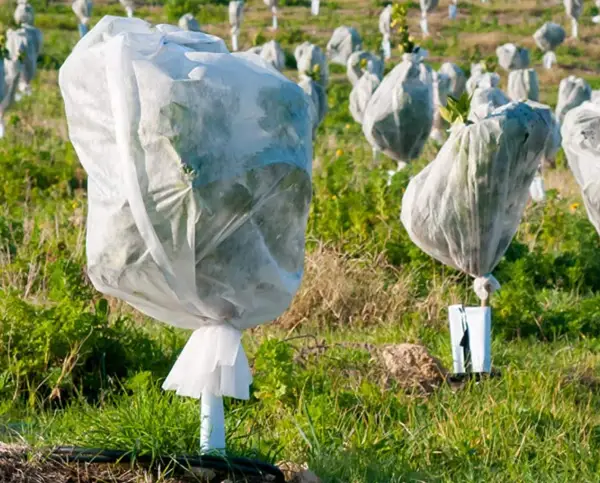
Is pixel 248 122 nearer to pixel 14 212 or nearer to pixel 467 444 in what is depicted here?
pixel 467 444

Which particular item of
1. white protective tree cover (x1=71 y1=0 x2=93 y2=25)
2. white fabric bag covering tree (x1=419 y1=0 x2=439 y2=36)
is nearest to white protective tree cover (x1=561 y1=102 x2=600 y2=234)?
white protective tree cover (x1=71 y1=0 x2=93 y2=25)

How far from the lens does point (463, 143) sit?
6574 millimetres

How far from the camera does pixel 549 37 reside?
27.5 meters

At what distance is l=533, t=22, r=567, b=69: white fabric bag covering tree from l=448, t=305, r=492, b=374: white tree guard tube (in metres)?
21.7

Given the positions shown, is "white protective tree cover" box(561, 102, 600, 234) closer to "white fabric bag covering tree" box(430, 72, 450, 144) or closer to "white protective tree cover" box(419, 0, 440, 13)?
"white fabric bag covering tree" box(430, 72, 450, 144)

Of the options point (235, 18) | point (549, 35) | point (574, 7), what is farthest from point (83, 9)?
point (574, 7)

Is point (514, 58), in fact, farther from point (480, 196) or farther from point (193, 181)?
point (193, 181)

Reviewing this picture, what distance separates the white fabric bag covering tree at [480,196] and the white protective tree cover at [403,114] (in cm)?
437

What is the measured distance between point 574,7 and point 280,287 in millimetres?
29291

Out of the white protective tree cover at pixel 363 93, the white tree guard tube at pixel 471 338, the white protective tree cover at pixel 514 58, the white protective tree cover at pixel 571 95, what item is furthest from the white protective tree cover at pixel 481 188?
→ the white protective tree cover at pixel 514 58

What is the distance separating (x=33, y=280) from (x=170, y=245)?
352 centimetres

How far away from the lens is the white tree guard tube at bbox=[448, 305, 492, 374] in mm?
6559

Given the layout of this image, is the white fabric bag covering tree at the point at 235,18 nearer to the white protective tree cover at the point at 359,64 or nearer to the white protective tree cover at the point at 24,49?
the white protective tree cover at the point at 359,64

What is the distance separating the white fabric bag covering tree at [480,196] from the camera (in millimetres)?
6504
